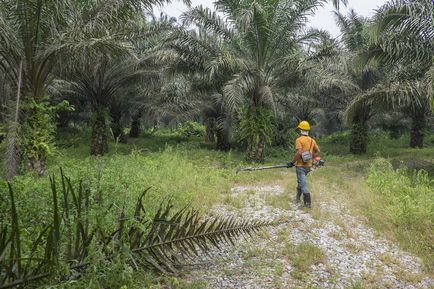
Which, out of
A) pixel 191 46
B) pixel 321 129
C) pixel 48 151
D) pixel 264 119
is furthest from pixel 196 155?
pixel 321 129

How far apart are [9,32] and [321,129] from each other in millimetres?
27320

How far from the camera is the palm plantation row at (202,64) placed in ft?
27.5

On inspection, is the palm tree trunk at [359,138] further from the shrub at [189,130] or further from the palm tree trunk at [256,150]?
the shrub at [189,130]

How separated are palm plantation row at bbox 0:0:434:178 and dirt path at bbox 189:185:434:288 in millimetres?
4458

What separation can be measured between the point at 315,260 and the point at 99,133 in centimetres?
1113

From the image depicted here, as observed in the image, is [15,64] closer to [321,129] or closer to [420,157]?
[420,157]

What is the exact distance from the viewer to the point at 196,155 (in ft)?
48.7

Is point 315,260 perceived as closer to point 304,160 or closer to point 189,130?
point 304,160

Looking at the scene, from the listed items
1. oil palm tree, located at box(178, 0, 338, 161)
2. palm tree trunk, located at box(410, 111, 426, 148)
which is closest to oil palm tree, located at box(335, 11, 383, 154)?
palm tree trunk, located at box(410, 111, 426, 148)

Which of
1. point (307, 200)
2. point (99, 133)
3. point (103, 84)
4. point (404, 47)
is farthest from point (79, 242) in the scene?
point (103, 84)

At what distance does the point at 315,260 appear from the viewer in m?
4.92

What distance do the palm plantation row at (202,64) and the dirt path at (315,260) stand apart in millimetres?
4458

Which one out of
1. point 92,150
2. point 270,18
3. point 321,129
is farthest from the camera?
point 321,129

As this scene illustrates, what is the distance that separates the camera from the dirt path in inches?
169
